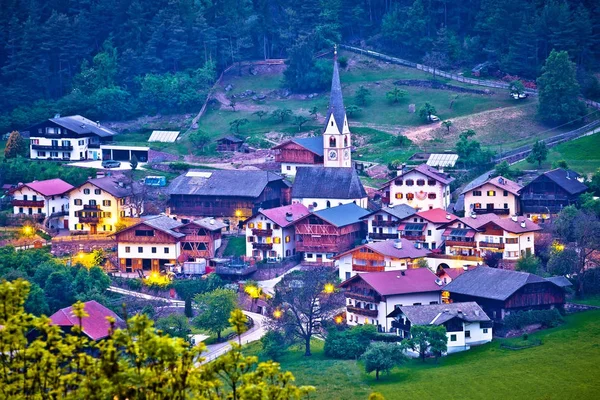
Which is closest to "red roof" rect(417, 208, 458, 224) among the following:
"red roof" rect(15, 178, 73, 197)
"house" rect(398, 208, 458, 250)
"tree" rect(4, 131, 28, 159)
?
"house" rect(398, 208, 458, 250)

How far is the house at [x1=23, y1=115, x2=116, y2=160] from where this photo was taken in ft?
312

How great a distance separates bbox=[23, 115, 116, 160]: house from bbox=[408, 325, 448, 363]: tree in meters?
40.7

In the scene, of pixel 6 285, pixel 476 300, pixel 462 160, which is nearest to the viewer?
pixel 6 285

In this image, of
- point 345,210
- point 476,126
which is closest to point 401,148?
point 476,126

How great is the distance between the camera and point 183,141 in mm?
97125

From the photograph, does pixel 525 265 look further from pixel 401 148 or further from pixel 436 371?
pixel 401 148

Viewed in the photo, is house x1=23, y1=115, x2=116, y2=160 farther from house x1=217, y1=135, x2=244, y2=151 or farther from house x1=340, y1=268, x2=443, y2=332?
house x1=340, y1=268, x2=443, y2=332

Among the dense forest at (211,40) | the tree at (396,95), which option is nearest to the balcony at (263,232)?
the tree at (396,95)

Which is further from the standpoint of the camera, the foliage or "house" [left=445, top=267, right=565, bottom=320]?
"house" [left=445, top=267, right=565, bottom=320]

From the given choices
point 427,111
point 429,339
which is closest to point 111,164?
point 427,111

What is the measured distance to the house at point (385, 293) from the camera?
2598 inches

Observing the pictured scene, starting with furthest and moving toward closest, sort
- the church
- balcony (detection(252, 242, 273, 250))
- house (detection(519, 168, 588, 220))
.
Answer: the church < balcony (detection(252, 242, 273, 250)) < house (detection(519, 168, 588, 220))

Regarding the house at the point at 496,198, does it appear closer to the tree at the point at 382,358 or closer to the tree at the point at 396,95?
the tree at the point at 382,358

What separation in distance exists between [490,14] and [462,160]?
2285cm
